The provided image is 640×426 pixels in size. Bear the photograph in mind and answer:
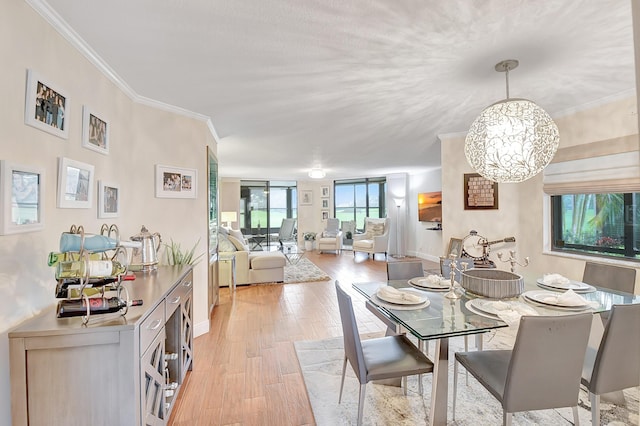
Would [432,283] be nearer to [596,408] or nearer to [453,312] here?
→ [453,312]

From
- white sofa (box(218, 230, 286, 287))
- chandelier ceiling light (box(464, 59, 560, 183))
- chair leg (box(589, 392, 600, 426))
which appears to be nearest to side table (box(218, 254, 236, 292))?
white sofa (box(218, 230, 286, 287))

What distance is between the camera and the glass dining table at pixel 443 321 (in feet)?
5.10

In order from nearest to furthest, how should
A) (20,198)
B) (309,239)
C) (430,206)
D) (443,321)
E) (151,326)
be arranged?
(20,198), (151,326), (443,321), (430,206), (309,239)

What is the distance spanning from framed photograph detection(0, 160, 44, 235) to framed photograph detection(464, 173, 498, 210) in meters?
4.18

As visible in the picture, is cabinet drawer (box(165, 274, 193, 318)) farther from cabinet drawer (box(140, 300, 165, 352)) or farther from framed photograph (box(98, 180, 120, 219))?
framed photograph (box(98, 180, 120, 219))

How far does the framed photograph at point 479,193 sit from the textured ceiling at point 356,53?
0.87m

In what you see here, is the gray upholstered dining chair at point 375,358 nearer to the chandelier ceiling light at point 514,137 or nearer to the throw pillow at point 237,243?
the chandelier ceiling light at point 514,137

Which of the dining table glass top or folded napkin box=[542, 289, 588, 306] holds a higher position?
folded napkin box=[542, 289, 588, 306]

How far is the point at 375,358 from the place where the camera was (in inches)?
71.4

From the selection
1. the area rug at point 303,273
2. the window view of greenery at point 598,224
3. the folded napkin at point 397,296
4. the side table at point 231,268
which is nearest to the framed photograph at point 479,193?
the window view of greenery at point 598,224

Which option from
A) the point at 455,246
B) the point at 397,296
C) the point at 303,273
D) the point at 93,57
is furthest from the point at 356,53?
the point at 303,273

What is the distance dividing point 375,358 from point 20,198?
2.01m

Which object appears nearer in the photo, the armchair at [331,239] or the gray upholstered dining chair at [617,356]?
the gray upholstered dining chair at [617,356]

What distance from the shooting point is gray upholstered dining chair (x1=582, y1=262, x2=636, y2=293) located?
228 cm
